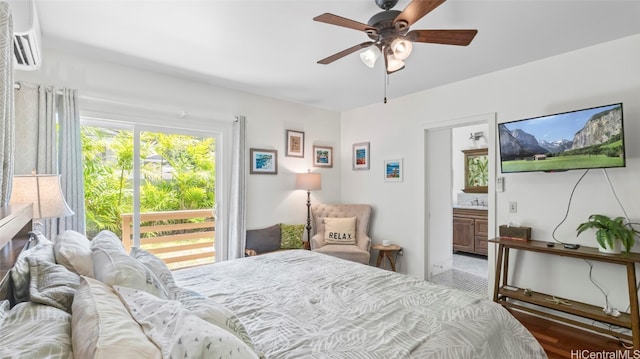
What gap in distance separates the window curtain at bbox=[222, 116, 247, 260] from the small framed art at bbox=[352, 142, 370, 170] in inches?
73.0

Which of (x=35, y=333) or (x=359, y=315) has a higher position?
(x=35, y=333)

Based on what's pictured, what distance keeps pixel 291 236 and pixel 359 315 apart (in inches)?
106

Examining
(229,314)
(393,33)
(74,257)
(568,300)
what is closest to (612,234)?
(568,300)

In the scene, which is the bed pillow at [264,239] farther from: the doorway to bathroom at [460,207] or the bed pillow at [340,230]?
the doorway to bathroom at [460,207]

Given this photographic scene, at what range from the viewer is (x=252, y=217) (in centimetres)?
405

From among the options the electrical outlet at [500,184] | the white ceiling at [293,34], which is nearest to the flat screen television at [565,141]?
the electrical outlet at [500,184]

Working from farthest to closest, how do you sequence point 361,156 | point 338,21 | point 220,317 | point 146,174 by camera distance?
1. point 361,156
2. point 146,174
3. point 338,21
4. point 220,317

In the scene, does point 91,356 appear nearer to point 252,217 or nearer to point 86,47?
point 86,47

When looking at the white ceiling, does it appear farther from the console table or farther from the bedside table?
the bedside table

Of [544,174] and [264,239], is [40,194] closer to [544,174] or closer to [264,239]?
[264,239]

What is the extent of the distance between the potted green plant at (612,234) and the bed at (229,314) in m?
1.34

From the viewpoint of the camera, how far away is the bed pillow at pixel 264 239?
3.93 metres

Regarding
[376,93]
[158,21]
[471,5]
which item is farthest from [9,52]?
[376,93]

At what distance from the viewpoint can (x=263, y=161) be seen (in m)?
4.16
